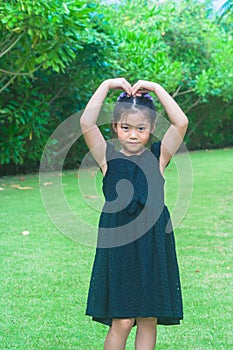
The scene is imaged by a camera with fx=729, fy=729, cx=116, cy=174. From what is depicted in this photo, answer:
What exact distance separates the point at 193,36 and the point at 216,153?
98.7 inches

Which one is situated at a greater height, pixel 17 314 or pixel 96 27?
pixel 96 27

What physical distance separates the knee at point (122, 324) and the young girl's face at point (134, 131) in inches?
25.9

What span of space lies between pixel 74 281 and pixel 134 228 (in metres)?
1.88

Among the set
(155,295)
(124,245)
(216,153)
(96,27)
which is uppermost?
(96,27)

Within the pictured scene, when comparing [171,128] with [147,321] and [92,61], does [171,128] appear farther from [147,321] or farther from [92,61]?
[92,61]

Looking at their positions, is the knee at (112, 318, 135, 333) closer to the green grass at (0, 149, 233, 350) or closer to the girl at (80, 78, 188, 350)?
the girl at (80, 78, 188, 350)

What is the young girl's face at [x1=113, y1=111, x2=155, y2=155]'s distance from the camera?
287 cm

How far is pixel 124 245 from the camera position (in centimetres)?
277

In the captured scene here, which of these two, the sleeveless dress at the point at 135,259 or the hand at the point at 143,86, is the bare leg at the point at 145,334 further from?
the hand at the point at 143,86

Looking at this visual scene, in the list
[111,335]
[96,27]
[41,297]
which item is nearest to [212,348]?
[111,335]

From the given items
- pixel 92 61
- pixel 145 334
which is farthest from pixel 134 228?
pixel 92 61

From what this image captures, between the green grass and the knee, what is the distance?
0.63 m

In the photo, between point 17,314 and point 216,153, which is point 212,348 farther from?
point 216,153

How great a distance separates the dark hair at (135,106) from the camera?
2.88 meters
